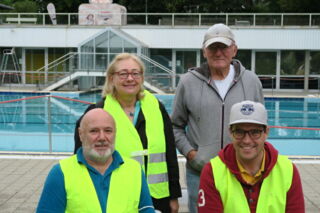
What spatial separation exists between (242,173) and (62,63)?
23.1 meters

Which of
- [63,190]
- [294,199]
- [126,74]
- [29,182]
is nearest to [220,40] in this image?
[126,74]

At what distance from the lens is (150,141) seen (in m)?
3.11

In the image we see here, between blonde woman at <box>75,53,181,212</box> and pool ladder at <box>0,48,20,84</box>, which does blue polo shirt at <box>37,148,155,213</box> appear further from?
pool ladder at <box>0,48,20,84</box>

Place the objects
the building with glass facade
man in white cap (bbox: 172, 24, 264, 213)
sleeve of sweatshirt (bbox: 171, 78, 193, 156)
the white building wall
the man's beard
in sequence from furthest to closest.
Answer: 1. the white building wall
2. the building with glass facade
3. sleeve of sweatshirt (bbox: 171, 78, 193, 156)
4. man in white cap (bbox: 172, 24, 264, 213)
5. the man's beard

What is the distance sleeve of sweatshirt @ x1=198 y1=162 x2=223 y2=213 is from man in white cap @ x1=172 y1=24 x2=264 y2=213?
2.47ft

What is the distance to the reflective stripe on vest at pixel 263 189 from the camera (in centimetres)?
235

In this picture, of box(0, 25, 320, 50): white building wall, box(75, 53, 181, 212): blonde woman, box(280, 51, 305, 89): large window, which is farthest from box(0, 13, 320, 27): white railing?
box(75, 53, 181, 212): blonde woman

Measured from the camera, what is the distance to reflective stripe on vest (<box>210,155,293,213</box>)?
2348 mm

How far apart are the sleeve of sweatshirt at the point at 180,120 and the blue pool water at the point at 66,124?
5.42 m

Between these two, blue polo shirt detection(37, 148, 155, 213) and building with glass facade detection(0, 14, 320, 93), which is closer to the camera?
blue polo shirt detection(37, 148, 155, 213)

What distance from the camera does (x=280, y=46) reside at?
24.2m

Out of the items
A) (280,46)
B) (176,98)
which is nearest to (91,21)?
(280,46)

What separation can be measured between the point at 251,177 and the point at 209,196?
27 cm

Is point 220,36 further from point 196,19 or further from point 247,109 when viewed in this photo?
point 196,19
